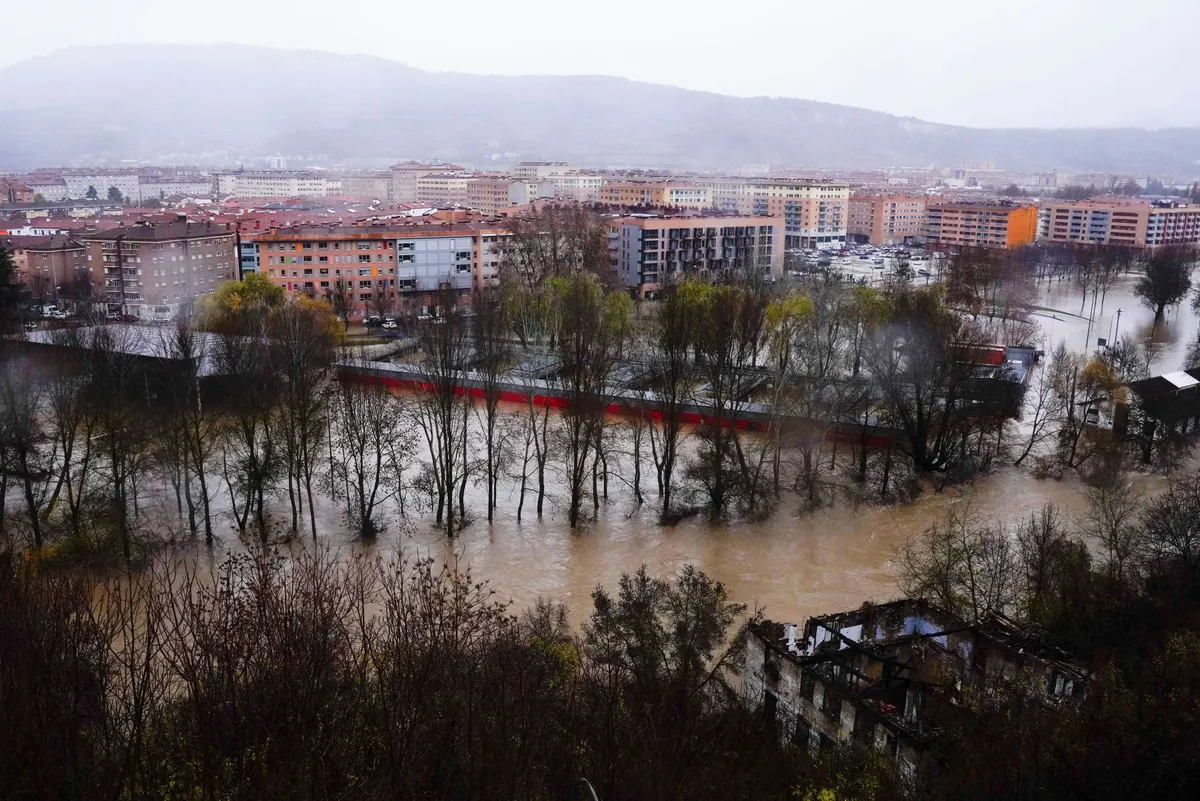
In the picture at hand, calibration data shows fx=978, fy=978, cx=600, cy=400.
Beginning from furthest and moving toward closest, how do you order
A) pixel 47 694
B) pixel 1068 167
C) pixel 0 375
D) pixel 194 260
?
pixel 1068 167 < pixel 194 260 < pixel 0 375 < pixel 47 694

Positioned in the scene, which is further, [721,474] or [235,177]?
[235,177]

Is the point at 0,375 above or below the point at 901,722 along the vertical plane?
above

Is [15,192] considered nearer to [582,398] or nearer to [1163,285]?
[582,398]

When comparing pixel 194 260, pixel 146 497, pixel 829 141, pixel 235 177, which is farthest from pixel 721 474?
pixel 829 141

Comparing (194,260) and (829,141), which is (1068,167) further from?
(194,260)

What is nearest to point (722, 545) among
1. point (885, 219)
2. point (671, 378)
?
point (671, 378)
